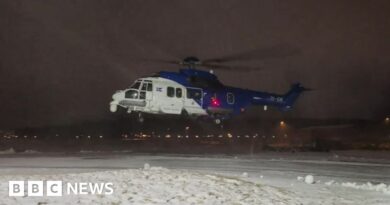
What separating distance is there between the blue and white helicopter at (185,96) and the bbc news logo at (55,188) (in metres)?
17.8

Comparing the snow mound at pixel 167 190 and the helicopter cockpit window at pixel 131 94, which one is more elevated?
the helicopter cockpit window at pixel 131 94

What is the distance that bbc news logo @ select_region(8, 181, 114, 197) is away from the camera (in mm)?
12534

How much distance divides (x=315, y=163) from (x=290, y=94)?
588 inches

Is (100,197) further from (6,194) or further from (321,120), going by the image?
(321,120)

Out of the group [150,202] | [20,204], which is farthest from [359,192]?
[20,204]

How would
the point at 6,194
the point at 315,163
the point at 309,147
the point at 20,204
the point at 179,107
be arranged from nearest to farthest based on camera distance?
the point at 20,204
the point at 6,194
the point at 315,163
the point at 179,107
the point at 309,147

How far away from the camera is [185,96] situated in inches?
1292

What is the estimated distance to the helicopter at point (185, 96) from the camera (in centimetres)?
3172

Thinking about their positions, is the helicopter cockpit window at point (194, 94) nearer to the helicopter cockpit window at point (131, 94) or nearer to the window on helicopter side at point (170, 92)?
the window on helicopter side at point (170, 92)

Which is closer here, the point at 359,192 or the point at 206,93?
the point at 359,192

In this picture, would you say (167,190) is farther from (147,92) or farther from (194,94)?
(194,94)

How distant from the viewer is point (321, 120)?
9356 cm

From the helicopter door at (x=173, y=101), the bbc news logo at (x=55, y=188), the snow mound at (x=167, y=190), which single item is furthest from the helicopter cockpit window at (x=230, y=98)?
the bbc news logo at (x=55, y=188)

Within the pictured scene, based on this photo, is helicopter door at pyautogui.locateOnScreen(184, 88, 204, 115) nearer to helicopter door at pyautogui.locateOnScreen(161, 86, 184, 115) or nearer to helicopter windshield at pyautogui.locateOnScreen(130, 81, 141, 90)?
helicopter door at pyautogui.locateOnScreen(161, 86, 184, 115)
